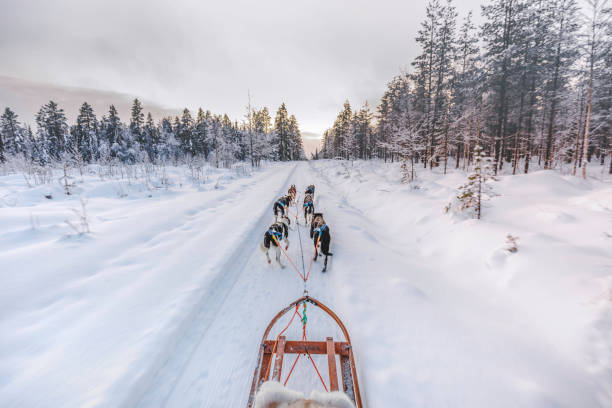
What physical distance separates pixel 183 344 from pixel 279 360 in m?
1.48

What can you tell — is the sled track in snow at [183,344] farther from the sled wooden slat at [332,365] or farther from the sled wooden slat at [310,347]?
the sled wooden slat at [332,365]

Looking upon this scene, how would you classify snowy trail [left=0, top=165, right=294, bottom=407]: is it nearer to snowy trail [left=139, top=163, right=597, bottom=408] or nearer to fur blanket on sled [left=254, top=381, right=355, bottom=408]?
snowy trail [left=139, top=163, right=597, bottom=408]

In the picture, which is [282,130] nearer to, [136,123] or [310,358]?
[136,123]

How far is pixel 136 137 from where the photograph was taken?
47.0 m

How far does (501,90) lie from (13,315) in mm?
25174

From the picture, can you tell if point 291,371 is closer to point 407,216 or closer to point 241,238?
point 241,238

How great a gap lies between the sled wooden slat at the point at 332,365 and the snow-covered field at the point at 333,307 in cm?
45

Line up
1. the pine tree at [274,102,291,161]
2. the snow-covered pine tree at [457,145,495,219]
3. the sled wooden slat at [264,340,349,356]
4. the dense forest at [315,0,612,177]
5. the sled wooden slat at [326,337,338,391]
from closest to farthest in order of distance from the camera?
the sled wooden slat at [326,337,338,391], the sled wooden slat at [264,340,349,356], the snow-covered pine tree at [457,145,495,219], the dense forest at [315,0,612,177], the pine tree at [274,102,291,161]

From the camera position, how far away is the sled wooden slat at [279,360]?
2.03 metres

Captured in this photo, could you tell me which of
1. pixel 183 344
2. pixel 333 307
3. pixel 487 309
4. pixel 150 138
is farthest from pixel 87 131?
pixel 487 309

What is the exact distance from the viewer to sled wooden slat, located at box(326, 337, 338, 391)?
1909mm

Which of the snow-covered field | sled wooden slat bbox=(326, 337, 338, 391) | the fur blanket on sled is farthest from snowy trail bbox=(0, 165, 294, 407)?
sled wooden slat bbox=(326, 337, 338, 391)

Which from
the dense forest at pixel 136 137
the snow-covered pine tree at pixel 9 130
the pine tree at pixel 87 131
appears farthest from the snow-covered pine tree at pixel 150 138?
the snow-covered pine tree at pixel 9 130

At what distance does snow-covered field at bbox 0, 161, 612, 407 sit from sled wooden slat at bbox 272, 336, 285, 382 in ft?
1.29
